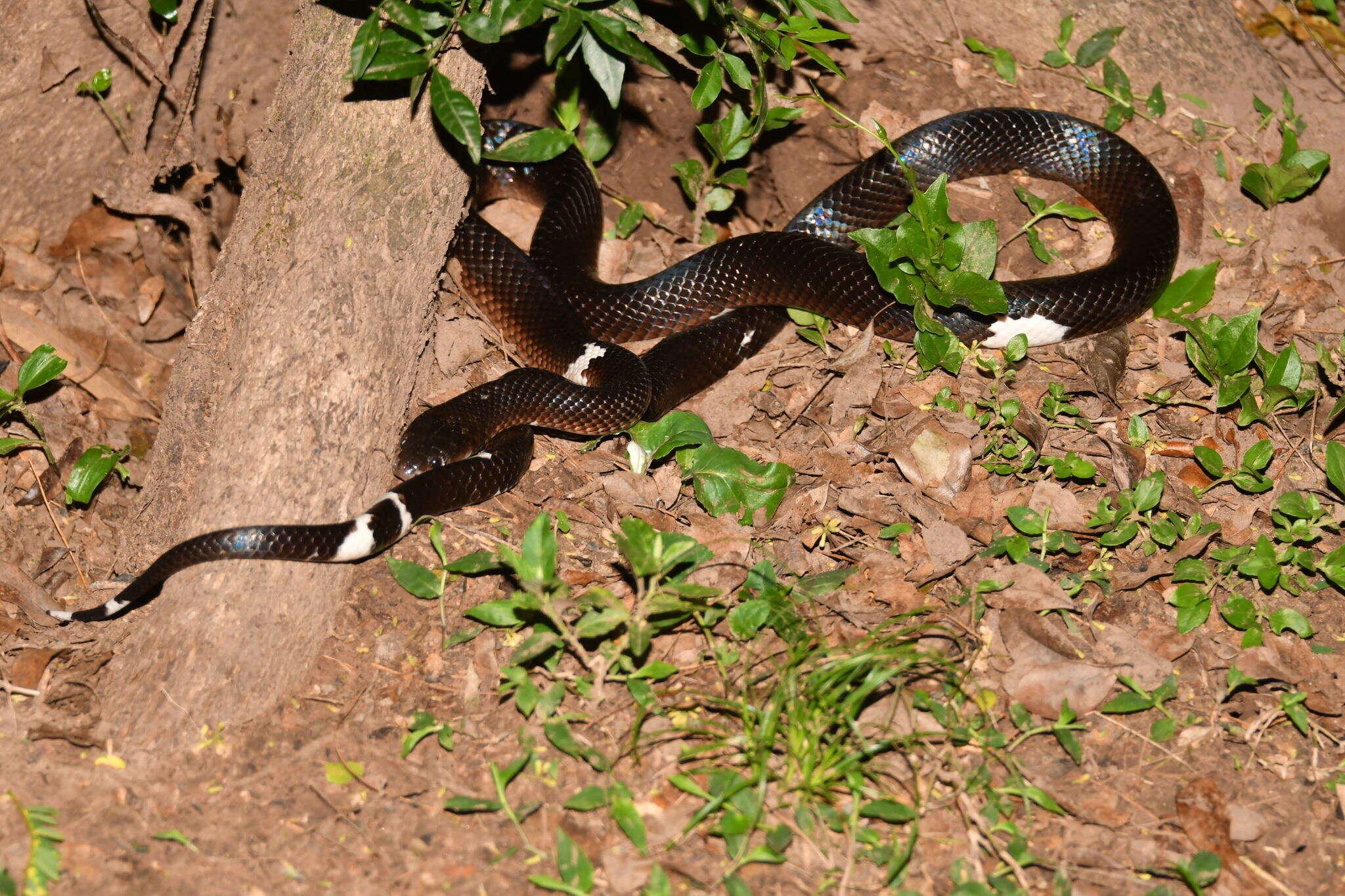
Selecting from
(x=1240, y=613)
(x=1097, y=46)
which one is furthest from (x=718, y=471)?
(x=1097, y=46)

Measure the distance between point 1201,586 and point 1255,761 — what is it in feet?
2.65

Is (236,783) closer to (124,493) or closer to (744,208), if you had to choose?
(124,493)

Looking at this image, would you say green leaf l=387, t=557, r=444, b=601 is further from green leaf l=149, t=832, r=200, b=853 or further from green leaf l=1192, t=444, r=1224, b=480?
green leaf l=1192, t=444, r=1224, b=480

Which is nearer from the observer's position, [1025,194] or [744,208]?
[1025,194]

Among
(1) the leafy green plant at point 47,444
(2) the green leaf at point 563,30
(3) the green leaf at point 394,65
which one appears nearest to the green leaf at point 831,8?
(2) the green leaf at point 563,30

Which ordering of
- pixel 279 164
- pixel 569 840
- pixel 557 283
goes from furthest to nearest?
pixel 557 283, pixel 279 164, pixel 569 840

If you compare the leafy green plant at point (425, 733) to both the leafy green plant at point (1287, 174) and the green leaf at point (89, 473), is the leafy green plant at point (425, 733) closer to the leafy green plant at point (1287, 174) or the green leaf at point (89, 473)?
the green leaf at point (89, 473)

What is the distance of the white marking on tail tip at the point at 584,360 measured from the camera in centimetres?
610

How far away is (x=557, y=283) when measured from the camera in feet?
21.0

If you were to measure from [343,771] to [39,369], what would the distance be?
3062 mm

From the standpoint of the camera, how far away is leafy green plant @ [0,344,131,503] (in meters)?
5.20

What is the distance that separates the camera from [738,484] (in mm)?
4859

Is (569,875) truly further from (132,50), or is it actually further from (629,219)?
(132,50)

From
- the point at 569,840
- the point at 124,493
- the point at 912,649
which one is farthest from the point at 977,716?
the point at 124,493
